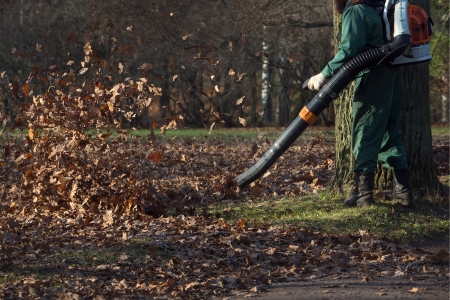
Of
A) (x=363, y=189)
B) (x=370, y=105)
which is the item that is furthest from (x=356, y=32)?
(x=363, y=189)

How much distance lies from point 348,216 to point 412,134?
1.28m

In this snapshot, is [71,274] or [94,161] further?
[94,161]

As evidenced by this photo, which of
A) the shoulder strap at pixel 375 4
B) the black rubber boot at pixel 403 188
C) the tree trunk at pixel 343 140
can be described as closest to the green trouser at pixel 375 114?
the black rubber boot at pixel 403 188

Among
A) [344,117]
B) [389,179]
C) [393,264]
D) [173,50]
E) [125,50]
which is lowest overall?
[393,264]

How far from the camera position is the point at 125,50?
28.2 ft

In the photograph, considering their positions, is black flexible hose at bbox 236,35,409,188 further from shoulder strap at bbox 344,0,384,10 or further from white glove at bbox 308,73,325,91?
shoulder strap at bbox 344,0,384,10

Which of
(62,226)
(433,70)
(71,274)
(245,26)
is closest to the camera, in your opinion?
(71,274)

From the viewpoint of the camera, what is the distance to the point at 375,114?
7.13 meters

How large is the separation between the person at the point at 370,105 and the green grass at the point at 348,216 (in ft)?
0.58

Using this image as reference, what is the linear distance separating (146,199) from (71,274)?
2.50m

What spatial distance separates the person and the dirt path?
1509mm

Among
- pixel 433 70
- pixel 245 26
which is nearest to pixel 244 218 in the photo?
pixel 245 26

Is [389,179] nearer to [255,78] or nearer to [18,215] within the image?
[18,215]

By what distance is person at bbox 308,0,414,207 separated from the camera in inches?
272
